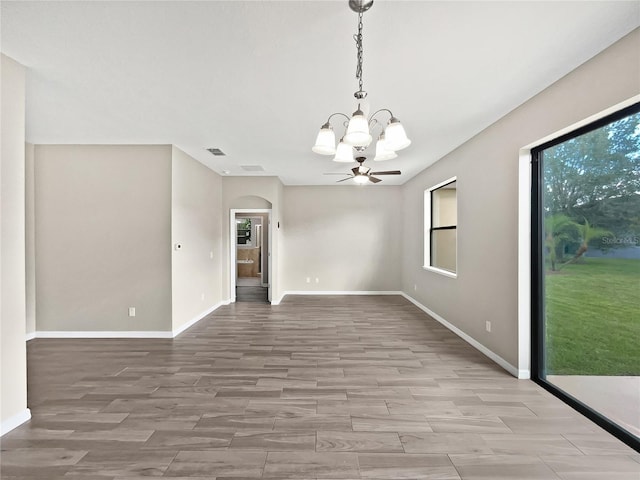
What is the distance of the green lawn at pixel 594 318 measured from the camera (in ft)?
7.12

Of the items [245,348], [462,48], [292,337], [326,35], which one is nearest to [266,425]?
[245,348]

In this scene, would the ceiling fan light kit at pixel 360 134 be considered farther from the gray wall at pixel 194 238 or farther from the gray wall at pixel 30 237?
the gray wall at pixel 30 237

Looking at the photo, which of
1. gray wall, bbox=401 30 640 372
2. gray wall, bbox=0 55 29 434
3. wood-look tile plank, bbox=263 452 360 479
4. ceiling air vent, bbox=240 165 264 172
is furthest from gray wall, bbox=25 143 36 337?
gray wall, bbox=401 30 640 372

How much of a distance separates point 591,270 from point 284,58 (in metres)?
2.90

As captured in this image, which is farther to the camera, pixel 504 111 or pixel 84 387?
pixel 504 111

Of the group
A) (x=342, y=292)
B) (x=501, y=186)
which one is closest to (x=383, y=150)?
(x=501, y=186)

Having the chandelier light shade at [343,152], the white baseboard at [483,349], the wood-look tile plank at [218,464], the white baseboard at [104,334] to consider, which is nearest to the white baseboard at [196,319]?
the white baseboard at [104,334]

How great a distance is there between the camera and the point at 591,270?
98.3 inches

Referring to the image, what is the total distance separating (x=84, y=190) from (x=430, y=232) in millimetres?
5766

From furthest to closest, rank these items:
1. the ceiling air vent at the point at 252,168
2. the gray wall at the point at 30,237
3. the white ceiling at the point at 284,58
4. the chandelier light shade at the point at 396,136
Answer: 1. the ceiling air vent at the point at 252,168
2. the gray wall at the point at 30,237
3. the chandelier light shade at the point at 396,136
4. the white ceiling at the point at 284,58

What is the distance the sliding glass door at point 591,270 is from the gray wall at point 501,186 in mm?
187

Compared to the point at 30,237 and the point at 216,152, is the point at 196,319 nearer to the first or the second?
the point at 30,237

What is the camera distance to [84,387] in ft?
9.63

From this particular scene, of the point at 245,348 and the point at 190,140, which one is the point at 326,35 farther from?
the point at 245,348
